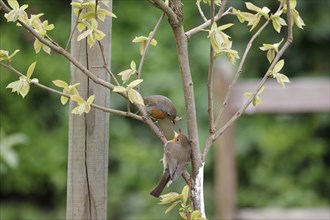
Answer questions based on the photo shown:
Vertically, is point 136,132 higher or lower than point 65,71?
lower

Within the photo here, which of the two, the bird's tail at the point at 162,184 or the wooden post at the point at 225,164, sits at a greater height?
the wooden post at the point at 225,164

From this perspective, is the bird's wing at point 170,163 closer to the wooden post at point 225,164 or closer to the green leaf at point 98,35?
the green leaf at point 98,35

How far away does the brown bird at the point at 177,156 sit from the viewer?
6.72ft

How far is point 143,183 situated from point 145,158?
0.76 feet

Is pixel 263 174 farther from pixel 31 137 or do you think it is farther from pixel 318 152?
pixel 31 137

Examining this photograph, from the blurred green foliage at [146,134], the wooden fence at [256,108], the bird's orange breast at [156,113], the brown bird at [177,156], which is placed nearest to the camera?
the brown bird at [177,156]

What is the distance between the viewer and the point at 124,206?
600cm

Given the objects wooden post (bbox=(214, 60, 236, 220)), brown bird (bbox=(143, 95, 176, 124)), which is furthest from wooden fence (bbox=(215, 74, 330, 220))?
brown bird (bbox=(143, 95, 176, 124))

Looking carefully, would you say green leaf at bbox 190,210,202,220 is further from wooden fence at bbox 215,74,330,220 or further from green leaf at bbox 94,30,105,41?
wooden fence at bbox 215,74,330,220

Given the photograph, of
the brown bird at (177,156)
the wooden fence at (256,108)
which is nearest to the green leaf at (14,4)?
the brown bird at (177,156)

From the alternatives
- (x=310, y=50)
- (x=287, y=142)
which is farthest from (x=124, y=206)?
(x=310, y=50)

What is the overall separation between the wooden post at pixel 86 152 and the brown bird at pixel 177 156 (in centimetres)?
28

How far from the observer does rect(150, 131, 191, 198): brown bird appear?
2.05 metres

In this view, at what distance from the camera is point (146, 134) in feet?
20.0
